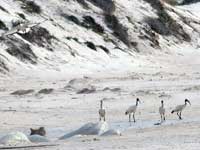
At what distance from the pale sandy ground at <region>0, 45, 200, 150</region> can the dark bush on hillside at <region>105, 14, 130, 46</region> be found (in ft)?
50.3

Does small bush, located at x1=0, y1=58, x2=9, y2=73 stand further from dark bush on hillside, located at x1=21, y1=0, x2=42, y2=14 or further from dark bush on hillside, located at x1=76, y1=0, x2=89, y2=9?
dark bush on hillside, located at x1=76, y1=0, x2=89, y2=9

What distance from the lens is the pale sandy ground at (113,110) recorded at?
55.3ft

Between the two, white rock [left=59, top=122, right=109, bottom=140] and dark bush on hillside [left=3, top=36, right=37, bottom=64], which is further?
dark bush on hillside [left=3, top=36, right=37, bottom=64]

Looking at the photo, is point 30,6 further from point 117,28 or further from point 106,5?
point 106,5

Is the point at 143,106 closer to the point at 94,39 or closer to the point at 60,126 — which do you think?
the point at 60,126

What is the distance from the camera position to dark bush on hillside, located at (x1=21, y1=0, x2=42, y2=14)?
60.5 metres

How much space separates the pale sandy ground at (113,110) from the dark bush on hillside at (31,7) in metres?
14.7

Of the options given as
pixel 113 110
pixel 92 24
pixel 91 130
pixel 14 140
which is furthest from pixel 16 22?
pixel 14 140

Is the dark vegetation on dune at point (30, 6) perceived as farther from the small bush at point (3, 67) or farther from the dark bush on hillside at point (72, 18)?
the small bush at point (3, 67)

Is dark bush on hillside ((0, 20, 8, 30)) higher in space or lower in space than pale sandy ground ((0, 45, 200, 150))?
higher

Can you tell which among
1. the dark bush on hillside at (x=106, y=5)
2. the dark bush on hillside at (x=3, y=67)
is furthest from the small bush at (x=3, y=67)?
the dark bush on hillside at (x=106, y=5)

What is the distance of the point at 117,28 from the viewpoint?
65812mm

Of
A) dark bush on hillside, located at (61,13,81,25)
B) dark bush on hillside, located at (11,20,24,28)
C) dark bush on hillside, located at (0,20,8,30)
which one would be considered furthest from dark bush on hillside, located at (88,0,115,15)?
dark bush on hillside, located at (0,20,8,30)

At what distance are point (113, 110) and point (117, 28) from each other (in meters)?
39.0
